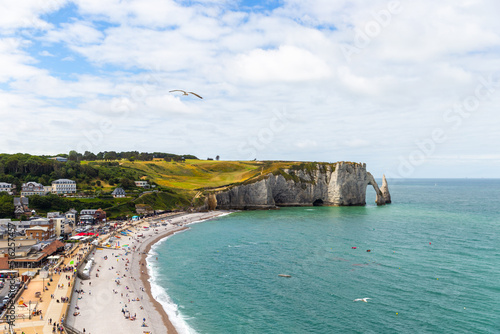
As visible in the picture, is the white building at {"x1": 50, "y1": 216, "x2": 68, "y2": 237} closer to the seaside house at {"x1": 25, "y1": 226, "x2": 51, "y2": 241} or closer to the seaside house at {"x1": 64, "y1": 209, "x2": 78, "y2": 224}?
the seaside house at {"x1": 64, "y1": 209, "x2": 78, "y2": 224}

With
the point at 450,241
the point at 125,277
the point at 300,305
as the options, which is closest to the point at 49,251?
the point at 125,277

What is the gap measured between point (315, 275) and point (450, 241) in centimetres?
4162

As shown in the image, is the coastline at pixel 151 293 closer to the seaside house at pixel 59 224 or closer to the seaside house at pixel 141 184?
the seaside house at pixel 59 224

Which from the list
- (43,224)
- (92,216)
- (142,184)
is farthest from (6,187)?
(142,184)

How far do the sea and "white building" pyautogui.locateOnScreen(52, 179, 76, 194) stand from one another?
5375cm

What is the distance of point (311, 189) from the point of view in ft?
486

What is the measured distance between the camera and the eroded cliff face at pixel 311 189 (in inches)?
5472

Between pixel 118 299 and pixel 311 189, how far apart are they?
114 metres

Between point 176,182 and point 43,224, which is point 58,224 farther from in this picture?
point 176,182

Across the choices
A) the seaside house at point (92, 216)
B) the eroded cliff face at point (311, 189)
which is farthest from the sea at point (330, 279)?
the eroded cliff face at point (311, 189)

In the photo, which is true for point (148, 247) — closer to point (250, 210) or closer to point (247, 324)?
point (247, 324)

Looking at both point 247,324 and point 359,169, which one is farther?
point 359,169

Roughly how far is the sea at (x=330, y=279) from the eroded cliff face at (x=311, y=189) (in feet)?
158

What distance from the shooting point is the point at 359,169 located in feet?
490
